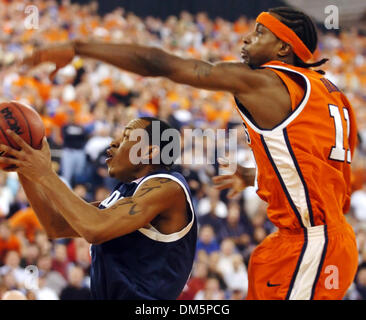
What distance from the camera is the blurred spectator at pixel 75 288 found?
5796mm

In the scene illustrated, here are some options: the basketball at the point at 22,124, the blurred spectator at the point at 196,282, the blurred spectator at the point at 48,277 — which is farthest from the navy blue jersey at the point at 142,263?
the blurred spectator at the point at 196,282

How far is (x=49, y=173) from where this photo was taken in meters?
2.55

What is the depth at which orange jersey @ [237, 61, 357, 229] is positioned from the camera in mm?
2676

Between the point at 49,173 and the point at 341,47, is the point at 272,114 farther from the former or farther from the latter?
the point at 341,47

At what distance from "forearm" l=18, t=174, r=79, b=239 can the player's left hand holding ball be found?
0.57 metres

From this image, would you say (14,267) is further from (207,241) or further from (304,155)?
(304,155)

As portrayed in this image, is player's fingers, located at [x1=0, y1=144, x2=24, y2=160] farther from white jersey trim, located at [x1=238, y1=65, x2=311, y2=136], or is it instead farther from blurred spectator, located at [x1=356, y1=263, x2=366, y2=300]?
blurred spectator, located at [x1=356, y1=263, x2=366, y2=300]

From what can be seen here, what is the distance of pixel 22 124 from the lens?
2.74 m

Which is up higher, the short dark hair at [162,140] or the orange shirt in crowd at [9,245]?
the short dark hair at [162,140]

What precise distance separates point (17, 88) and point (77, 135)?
1284 mm

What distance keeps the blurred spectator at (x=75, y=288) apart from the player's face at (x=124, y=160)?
2.95 meters

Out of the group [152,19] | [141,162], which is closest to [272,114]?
[141,162]

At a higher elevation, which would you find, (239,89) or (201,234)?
(239,89)

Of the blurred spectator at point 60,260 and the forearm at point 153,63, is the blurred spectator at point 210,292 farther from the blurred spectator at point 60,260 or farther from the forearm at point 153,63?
the forearm at point 153,63
